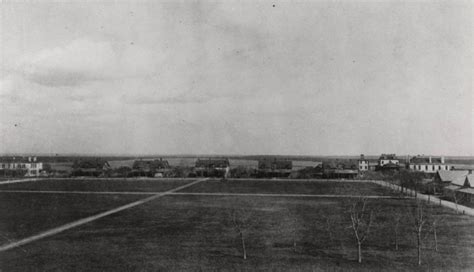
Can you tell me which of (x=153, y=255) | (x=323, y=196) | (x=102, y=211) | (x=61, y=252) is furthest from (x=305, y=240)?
(x=323, y=196)

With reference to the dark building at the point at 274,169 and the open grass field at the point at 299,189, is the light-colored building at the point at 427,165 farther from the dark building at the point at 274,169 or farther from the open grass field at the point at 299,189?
the open grass field at the point at 299,189

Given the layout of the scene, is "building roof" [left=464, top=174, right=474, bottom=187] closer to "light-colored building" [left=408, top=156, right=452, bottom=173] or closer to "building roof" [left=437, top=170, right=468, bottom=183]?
"building roof" [left=437, top=170, right=468, bottom=183]

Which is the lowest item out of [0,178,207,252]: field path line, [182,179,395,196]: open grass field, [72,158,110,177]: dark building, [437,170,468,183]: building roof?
[0,178,207,252]: field path line

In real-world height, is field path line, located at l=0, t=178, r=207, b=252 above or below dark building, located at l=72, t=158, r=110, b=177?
below

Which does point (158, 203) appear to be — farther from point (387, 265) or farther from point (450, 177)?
point (450, 177)

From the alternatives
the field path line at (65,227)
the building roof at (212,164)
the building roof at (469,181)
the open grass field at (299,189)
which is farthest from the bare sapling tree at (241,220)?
the building roof at (212,164)

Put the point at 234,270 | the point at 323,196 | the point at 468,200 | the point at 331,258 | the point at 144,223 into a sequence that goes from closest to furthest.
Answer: the point at 234,270
the point at 331,258
the point at 144,223
the point at 468,200
the point at 323,196

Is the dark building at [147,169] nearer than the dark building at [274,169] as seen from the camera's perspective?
No

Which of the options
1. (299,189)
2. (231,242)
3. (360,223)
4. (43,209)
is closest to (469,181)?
(299,189)

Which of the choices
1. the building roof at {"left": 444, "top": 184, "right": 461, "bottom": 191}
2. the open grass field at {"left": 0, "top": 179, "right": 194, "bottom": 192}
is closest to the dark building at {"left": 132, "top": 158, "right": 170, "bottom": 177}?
the open grass field at {"left": 0, "top": 179, "right": 194, "bottom": 192}
